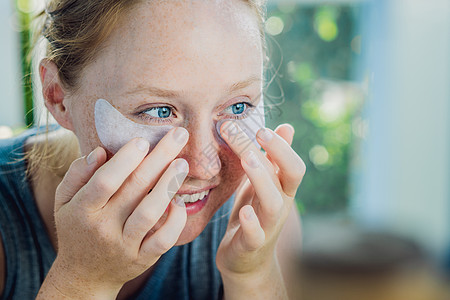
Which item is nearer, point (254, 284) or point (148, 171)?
point (148, 171)

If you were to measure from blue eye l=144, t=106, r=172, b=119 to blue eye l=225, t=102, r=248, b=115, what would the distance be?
116 millimetres

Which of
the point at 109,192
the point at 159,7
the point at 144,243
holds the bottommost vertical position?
the point at 144,243

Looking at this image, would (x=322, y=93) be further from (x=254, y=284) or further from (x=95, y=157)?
(x=95, y=157)

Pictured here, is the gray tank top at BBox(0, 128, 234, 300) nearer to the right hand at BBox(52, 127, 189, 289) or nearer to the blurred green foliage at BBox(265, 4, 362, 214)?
the right hand at BBox(52, 127, 189, 289)

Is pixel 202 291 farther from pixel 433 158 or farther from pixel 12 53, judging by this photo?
pixel 12 53

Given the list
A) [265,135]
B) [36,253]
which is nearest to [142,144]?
[265,135]

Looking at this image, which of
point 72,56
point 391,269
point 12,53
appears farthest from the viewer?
point 12,53

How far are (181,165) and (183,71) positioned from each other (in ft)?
0.53

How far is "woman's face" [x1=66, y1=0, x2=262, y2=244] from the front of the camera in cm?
77

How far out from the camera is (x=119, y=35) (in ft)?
2.59

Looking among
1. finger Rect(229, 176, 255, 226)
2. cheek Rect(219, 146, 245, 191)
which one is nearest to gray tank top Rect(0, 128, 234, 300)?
finger Rect(229, 176, 255, 226)

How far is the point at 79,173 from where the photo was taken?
80cm

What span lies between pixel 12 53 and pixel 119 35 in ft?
8.45

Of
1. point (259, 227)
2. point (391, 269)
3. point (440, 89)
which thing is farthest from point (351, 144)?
point (391, 269)
